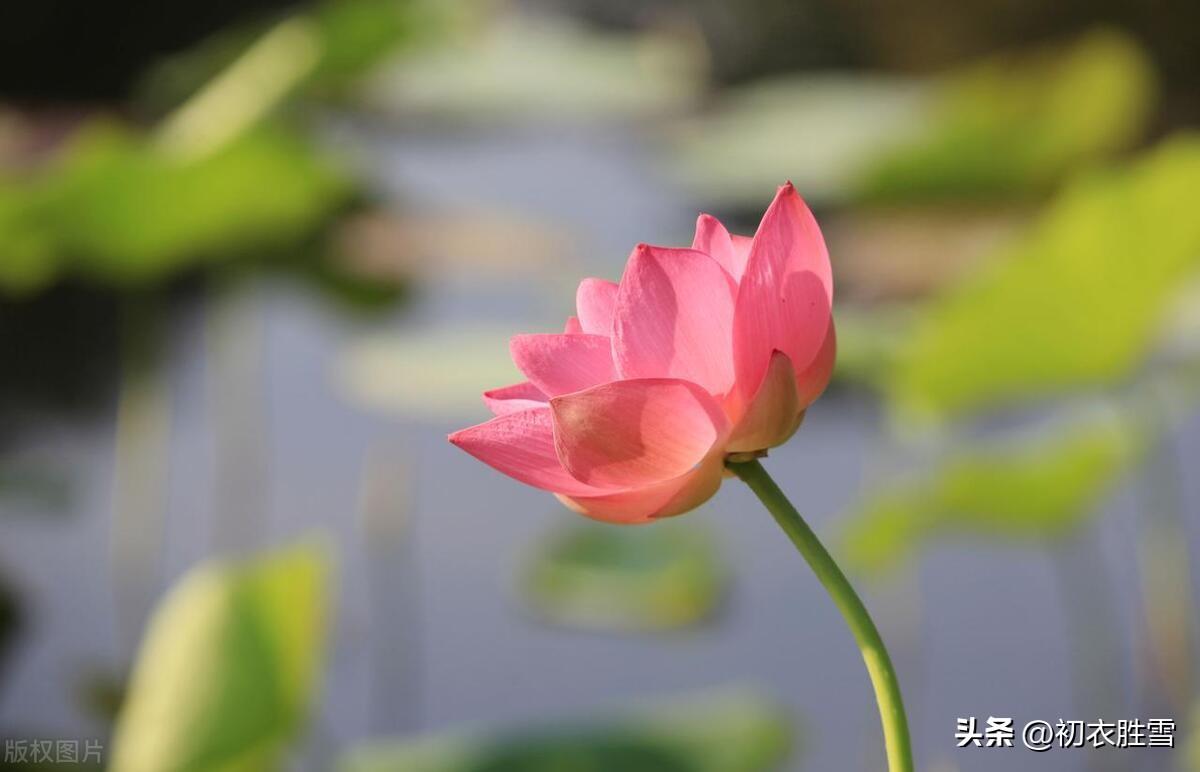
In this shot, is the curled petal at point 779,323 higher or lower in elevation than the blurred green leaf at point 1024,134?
lower

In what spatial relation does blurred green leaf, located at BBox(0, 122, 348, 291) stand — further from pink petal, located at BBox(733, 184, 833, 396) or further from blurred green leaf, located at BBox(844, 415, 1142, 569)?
pink petal, located at BBox(733, 184, 833, 396)

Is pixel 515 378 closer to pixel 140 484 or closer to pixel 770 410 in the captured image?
pixel 140 484

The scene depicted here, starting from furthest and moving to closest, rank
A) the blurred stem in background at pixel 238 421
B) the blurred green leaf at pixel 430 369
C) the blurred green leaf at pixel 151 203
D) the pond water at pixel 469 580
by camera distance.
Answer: the blurred stem in background at pixel 238 421 < the pond water at pixel 469 580 < the blurred green leaf at pixel 430 369 < the blurred green leaf at pixel 151 203

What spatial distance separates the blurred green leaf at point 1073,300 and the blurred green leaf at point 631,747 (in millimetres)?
237

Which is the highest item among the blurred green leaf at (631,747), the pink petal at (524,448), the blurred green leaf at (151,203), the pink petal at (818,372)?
the blurred green leaf at (151,203)

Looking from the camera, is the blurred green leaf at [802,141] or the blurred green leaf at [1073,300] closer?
the blurred green leaf at [1073,300]

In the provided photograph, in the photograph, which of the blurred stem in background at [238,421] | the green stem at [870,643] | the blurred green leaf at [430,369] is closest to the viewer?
the green stem at [870,643]

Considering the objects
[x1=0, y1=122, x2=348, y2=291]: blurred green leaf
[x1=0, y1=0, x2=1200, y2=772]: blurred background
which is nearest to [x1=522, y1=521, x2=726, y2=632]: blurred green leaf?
[x1=0, y1=0, x2=1200, y2=772]: blurred background

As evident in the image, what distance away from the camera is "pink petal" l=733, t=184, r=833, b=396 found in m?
0.19

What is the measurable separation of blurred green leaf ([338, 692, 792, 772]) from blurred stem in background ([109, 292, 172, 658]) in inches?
27.7

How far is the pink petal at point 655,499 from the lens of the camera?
0.19m

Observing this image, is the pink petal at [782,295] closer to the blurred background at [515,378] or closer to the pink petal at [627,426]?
Result: the pink petal at [627,426]

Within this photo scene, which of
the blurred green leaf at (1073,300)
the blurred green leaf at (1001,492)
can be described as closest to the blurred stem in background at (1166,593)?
the blurred green leaf at (1001,492)

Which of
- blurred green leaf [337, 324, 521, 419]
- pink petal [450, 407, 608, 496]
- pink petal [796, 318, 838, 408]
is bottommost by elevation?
pink petal [450, 407, 608, 496]
